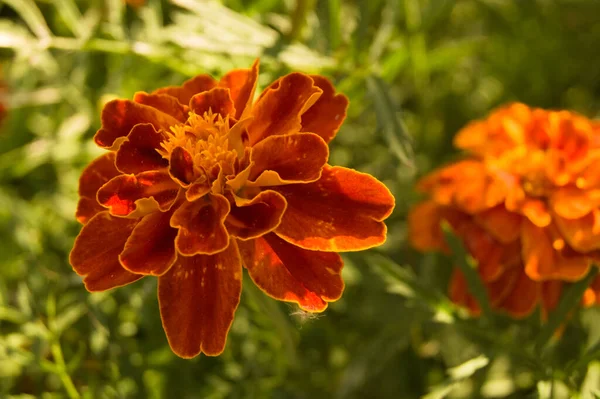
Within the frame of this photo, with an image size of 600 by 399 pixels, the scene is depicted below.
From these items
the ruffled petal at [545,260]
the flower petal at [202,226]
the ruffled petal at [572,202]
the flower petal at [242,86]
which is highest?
the flower petal at [242,86]

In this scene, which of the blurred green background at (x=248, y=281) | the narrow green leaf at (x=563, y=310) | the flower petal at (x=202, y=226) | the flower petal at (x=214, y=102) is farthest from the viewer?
the blurred green background at (x=248, y=281)

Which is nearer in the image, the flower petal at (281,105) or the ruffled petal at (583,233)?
the flower petal at (281,105)

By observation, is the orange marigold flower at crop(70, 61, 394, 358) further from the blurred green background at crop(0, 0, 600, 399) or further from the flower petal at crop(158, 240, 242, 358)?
the blurred green background at crop(0, 0, 600, 399)

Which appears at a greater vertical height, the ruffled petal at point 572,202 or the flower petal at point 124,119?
the flower petal at point 124,119

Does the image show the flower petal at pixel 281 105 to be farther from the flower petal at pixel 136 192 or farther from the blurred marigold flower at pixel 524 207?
the blurred marigold flower at pixel 524 207

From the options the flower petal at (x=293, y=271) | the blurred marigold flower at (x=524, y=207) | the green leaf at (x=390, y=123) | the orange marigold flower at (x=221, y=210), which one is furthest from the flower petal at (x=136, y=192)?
the blurred marigold flower at (x=524, y=207)

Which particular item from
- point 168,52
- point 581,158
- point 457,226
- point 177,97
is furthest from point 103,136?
point 581,158

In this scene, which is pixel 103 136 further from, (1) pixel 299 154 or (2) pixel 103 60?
(2) pixel 103 60
